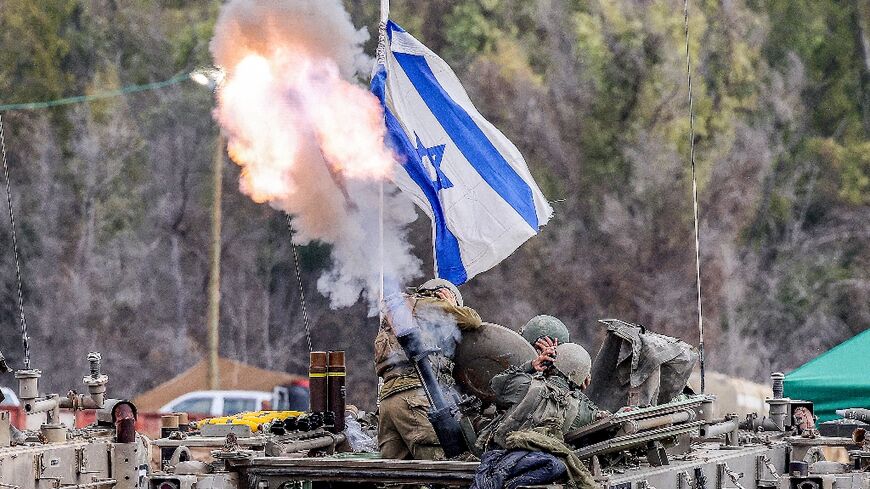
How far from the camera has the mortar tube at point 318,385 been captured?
15.5m

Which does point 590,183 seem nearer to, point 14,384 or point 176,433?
point 14,384

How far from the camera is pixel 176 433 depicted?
54.6 feet

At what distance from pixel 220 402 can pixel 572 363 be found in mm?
24978

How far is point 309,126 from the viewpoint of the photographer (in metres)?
18.2

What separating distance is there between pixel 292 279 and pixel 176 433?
26.4 meters

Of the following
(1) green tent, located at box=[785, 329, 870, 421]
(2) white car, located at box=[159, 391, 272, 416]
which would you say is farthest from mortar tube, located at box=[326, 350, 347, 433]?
(2) white car, located at box=[159, 391, 272, 416]

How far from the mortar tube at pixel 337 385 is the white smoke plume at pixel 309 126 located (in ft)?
4.97

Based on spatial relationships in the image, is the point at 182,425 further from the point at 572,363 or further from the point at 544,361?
the point at 572,363

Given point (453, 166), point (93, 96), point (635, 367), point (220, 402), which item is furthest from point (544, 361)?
point (93, 96)

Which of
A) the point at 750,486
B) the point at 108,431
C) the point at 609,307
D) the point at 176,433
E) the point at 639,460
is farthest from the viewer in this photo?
the point at 609,307

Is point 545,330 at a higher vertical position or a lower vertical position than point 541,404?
higher

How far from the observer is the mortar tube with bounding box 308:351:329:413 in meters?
15.5

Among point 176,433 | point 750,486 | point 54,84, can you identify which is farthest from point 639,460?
point 54,84

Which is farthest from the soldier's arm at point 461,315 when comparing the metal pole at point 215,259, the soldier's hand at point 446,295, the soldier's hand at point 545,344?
the metal pole at point 215,259
